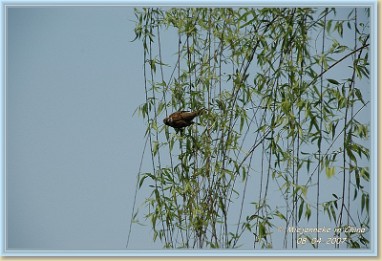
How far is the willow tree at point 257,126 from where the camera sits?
5.78 metres

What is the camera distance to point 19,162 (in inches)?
229

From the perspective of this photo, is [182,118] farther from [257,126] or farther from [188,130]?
[257,126]

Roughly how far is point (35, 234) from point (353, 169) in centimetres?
173

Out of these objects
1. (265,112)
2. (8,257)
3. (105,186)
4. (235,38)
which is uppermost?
(235,38)

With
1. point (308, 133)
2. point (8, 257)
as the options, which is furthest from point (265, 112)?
point (8, 257)

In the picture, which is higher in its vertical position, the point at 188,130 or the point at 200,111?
the point at 200,111

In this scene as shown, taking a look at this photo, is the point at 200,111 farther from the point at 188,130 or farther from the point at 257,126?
the point at 257,126

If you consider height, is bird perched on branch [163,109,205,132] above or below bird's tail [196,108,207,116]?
below

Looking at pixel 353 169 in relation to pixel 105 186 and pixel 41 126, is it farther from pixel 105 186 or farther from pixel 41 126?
pixel 41 126

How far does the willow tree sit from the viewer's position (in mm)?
5781

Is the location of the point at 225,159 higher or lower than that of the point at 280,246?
higher

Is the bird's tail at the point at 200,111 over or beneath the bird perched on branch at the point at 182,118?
over

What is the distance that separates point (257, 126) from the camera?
583cm

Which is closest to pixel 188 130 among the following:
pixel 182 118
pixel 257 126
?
pixel 182 118
